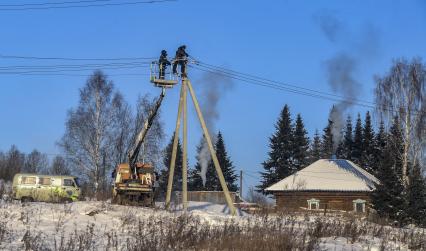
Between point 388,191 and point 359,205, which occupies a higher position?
point 388,191

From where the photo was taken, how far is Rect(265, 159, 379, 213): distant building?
51.1 metres

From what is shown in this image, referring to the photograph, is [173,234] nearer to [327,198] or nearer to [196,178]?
[327,198]

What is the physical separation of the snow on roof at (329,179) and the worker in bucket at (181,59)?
78.5 ft

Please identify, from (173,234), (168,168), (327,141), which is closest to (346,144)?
(327,141)

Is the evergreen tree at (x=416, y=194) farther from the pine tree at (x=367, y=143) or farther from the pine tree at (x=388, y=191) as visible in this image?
the pine tree at (x=367, y=143)

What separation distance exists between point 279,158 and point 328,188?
44.3ft

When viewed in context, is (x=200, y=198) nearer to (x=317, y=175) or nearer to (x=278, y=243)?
(x=317, y=175)

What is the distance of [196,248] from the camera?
1048cm

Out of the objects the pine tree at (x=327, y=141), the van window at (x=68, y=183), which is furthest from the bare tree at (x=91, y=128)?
the pine tree at (x=327, y=141)

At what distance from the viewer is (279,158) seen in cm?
6488

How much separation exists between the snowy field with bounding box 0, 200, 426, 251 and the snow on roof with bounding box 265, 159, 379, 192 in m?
35.1

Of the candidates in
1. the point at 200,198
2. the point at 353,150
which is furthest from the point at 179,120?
the point at 353,150

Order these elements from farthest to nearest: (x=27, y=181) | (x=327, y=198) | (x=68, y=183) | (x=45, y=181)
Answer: (x=327, y=198)
(x=68, y=183)
(x=45, y=181)
(x=27, y=181)

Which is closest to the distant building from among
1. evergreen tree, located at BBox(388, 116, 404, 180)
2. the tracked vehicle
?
evergreen tree, located at BBox(388, 116, 404, 180)
